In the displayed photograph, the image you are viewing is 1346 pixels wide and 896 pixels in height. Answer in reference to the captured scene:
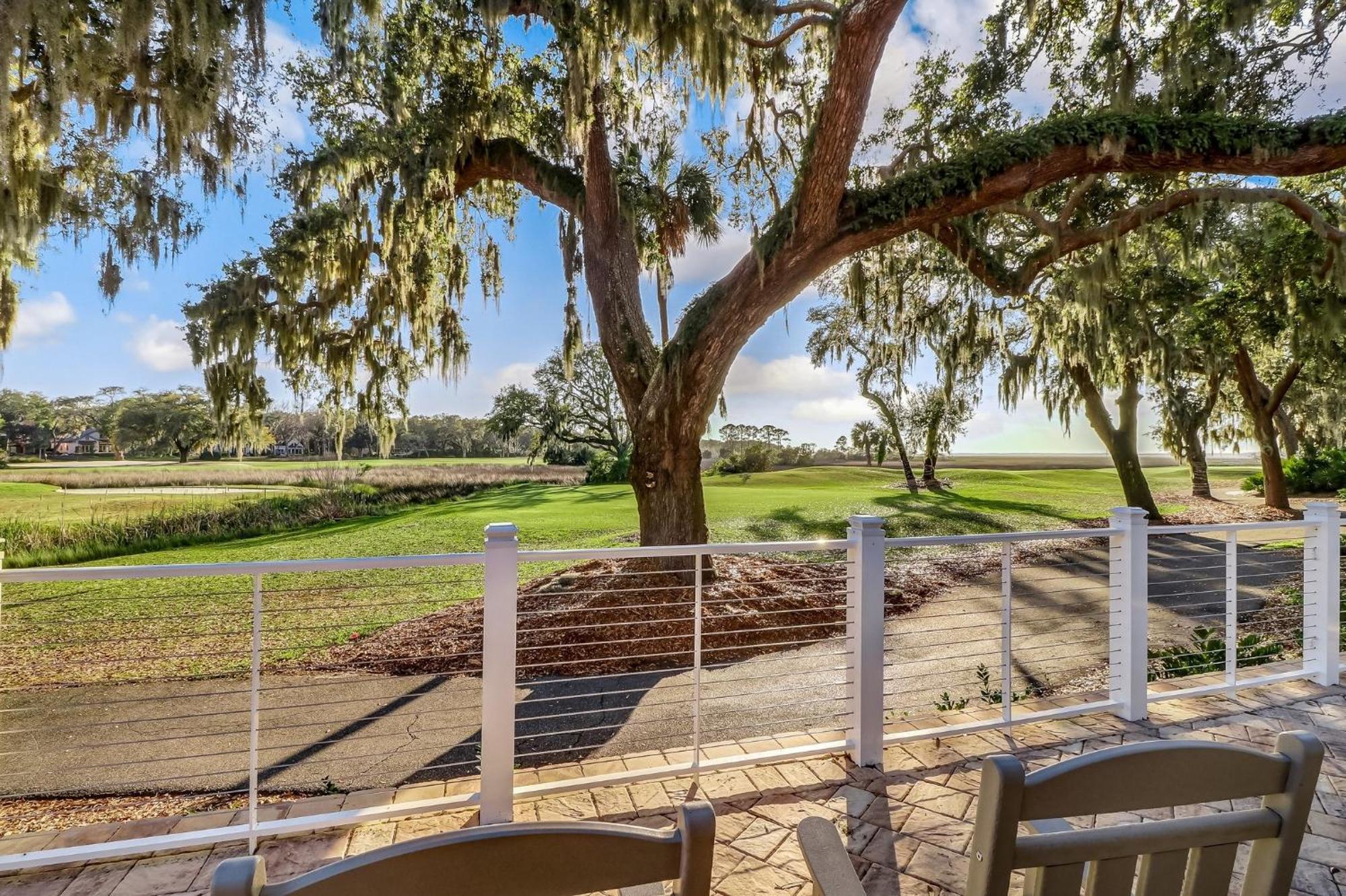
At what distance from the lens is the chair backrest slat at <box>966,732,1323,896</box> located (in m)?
0.82

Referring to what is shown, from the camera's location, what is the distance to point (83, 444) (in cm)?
898

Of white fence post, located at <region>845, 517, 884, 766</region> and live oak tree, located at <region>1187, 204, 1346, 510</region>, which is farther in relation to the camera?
live oak tree, located at <region>1187, 204, 1346, 510</region>

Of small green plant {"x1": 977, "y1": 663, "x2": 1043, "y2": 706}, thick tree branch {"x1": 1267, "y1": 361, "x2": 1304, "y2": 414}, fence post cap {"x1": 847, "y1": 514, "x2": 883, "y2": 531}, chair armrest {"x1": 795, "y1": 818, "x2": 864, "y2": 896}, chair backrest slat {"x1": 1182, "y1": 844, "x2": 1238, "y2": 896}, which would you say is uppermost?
thick tree branch {"x1": 1267, "y1": 361, "x2": 1304, "y2": 414}

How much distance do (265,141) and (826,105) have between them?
4778 millimetres

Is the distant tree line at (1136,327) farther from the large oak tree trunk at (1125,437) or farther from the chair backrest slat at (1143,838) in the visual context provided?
the chair backrest slat at (1143,838)

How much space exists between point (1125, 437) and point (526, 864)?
47.1 feet

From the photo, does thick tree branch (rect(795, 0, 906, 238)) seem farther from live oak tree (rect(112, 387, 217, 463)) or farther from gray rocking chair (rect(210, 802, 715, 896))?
live oak tree (rect(112, 387, 217, 463))

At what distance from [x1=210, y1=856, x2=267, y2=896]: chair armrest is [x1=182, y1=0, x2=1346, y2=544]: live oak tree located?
4.68m

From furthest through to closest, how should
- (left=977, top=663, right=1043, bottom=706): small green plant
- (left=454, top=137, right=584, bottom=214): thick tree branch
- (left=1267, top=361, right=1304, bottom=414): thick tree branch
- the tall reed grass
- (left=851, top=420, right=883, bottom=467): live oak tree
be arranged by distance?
(left=851, top=420, right=883, bottom=467): live oak tree, (left=1267, top=361, right=1304, bottom=414): thick tree branch, the tall reed grass, (left=454, top=137, right=584, bottom=214): thick tree branch, (left=977, top=663, right=1043, bottom=706): small green plant

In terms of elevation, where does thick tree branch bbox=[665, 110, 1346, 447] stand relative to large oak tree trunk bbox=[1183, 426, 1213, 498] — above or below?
above

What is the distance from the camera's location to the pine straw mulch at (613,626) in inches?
197

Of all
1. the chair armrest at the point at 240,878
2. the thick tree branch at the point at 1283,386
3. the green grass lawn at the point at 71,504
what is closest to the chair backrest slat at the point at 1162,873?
the chair armrest at the point at 240,878

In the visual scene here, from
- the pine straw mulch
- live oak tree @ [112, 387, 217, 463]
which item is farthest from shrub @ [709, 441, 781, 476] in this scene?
live oak tree @ [112, 387, 217, 463]

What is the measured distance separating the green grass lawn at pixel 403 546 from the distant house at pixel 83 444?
164 centimetres
